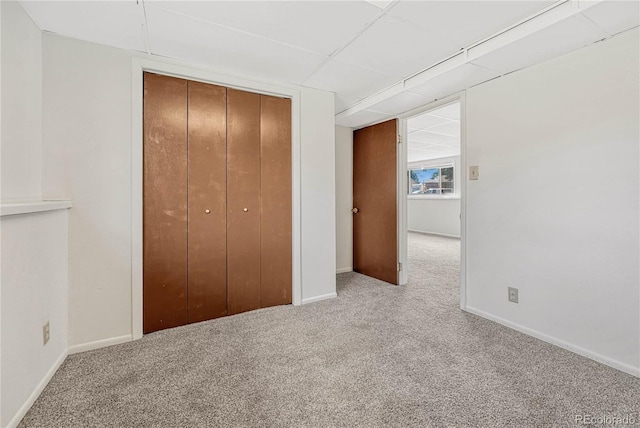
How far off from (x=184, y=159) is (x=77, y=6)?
3.66ft

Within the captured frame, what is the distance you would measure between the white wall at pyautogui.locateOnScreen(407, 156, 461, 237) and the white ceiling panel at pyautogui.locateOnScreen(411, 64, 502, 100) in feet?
17.2

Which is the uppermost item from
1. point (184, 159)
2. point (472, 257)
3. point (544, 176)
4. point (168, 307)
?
point (184, 159)

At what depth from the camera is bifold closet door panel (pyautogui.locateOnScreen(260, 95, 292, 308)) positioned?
2.84 meters

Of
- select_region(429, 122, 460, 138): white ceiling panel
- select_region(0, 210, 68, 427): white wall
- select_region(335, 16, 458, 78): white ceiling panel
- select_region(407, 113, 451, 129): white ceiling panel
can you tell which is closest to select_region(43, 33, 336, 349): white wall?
select_region(0, 210, 68, 427): white wall

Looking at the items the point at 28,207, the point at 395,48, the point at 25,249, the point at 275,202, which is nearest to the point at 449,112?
the point at 395,48

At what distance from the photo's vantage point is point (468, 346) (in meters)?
2.12

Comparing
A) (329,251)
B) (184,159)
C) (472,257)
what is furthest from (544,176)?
(184,159)

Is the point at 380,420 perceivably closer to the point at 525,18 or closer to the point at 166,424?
the point at 166,424

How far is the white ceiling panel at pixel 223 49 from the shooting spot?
1893 mm

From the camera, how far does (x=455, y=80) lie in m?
2.53

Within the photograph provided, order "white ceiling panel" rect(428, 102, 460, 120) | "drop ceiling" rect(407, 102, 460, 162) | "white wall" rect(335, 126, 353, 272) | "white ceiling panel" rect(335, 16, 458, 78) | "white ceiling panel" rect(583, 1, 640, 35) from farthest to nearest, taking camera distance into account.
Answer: "white wall" rect(335, 126, 353, 272), "drop ceiling" rect(407, 102, 460, 162), "white ceiling panel" rect(428, 102, 460, 120), "white ceiling panel" rect(335, 16, 458, 78), "white ceiling panel" rect(583, 1, 640, 35)

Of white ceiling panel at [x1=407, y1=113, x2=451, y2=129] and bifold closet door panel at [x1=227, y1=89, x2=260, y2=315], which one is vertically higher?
white ceiling panel at [x1=407, y1=113, x2=451, y2=129]

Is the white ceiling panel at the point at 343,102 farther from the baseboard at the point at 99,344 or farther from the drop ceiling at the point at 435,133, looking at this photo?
the baseboard at the point at 99,344

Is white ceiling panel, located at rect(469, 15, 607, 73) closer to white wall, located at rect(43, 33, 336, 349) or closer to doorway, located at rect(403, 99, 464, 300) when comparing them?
doorway, located at rect(403, 99, 464, 300)
